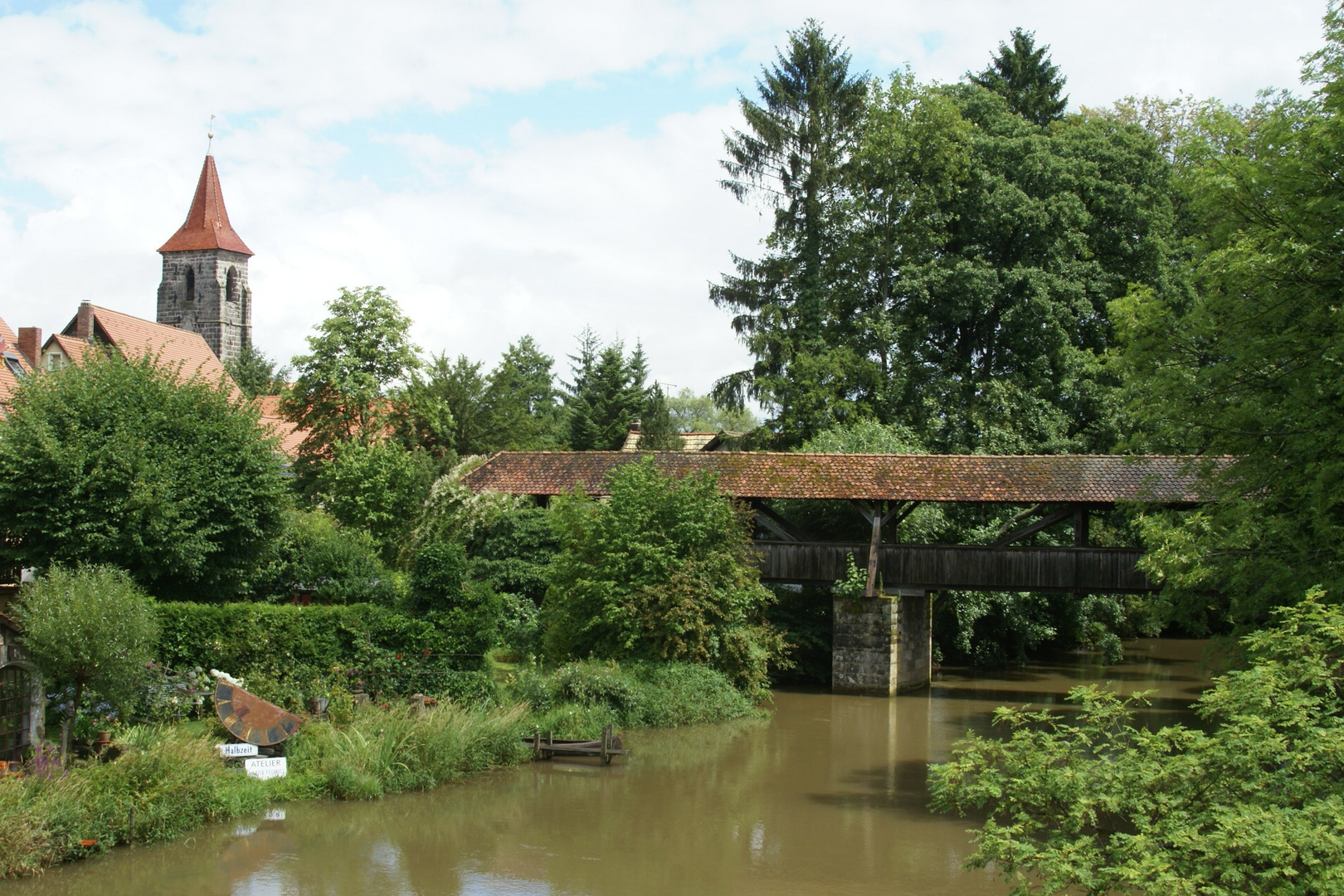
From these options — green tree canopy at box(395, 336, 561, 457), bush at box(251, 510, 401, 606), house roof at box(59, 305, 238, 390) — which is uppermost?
house roof at box(59, 305, 238, 390)

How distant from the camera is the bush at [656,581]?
58.2ft

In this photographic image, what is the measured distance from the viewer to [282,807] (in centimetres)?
1207

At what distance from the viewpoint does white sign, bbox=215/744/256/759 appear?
12.3 metres

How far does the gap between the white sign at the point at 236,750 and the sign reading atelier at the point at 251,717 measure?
7 cm

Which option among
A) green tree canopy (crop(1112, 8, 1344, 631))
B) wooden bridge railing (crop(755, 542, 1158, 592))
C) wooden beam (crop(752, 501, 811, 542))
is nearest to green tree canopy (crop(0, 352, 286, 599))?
wooden bridge railing (crop(755, 542, 1158, 592))

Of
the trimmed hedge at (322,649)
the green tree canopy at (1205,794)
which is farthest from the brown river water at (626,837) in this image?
the green tree canopy at (1205,794)

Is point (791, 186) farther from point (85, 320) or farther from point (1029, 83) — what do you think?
point (85, 320)

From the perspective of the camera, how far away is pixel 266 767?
1238 centimetres

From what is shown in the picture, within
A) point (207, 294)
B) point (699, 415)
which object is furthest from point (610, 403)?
point (699, 415)

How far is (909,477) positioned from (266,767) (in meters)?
12.8

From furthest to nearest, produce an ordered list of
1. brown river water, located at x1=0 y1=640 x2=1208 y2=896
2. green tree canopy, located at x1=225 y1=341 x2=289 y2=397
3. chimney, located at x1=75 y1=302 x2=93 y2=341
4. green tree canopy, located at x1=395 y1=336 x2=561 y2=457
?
1. green tree canopy, located at x1=225 y1=341 x2=289 y2=397
2. chimney, located at x1=75 y1=302 x2=93 y2=341
3. green tree canopy, located at x1=395 y1=336 x2=561 y2=457
4. brown river water, located at x1=0 y1=640 x2=1208 y2=896

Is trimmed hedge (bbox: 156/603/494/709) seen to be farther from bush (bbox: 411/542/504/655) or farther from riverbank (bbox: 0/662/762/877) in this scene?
riverbank (bbox: 0/662/762/877)

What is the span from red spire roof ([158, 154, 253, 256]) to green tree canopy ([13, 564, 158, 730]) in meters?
42.6

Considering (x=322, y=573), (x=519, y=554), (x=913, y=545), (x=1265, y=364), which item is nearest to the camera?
(x=1265, y=364)
